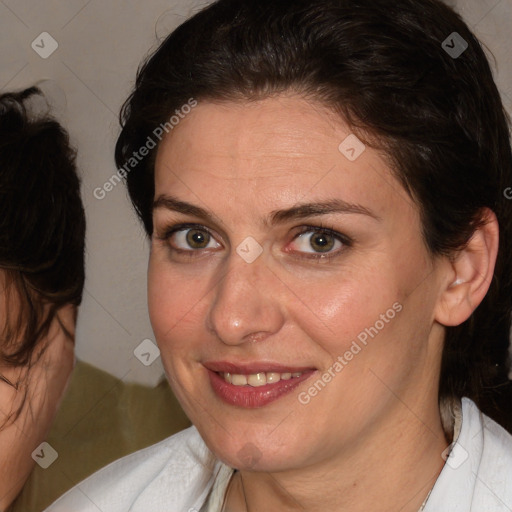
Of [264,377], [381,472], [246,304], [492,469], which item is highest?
[246,304]

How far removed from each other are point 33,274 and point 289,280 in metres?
0.58

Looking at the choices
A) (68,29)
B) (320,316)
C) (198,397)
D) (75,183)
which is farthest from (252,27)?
(68,29)

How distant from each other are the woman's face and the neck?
3cm

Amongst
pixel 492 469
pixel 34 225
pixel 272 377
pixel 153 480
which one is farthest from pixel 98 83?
pixel 492 469

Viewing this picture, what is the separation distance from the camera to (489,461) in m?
1.27

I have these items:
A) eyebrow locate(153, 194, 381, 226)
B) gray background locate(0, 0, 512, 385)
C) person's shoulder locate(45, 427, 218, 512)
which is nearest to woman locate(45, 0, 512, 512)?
eyebrow locate(153, 194, 381, 226)

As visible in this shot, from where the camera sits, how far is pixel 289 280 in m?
1.12

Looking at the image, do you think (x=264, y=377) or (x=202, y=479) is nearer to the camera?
(x=264, y=377)

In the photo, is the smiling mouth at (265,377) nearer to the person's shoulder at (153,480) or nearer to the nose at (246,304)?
the nose at (246,304)

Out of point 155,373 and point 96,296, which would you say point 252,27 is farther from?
point 155,373

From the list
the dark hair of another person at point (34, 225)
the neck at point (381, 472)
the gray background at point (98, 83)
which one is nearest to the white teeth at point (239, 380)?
the neck at point (381, 472)

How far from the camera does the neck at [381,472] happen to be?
4.03 feet

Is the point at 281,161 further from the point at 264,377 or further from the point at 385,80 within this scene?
the point at 264,377

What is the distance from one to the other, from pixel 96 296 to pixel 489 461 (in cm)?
80
